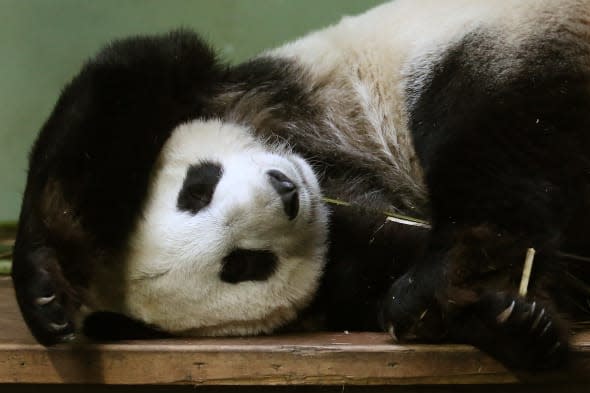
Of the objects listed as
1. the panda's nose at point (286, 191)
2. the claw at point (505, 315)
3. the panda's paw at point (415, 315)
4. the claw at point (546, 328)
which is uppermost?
the panda's nose at point (286, 191)

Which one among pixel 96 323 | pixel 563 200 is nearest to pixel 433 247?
pixel 563 200

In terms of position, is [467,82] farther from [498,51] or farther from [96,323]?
[96,323]

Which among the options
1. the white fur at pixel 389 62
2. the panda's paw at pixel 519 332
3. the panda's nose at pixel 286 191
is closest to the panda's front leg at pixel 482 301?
the panda's paw at pixel 519 332

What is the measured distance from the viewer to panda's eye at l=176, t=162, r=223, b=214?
1.93 metres

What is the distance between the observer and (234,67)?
2.29 metres

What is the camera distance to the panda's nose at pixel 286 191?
6.05 ft

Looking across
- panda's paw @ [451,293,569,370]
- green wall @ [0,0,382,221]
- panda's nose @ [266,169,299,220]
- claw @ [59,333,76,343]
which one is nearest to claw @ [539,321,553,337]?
panda's paw @ [451,293,569,370]

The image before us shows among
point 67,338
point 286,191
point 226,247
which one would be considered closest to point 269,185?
point 286,191

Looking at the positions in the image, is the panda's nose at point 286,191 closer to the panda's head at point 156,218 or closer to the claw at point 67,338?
the panda's head at point 156,218

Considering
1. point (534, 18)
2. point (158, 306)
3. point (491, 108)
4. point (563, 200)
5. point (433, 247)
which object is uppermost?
point (534, 18)

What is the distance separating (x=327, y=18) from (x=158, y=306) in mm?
1730

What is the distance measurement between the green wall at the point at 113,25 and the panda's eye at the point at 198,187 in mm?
1399

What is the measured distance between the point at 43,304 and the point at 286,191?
1.86 ft

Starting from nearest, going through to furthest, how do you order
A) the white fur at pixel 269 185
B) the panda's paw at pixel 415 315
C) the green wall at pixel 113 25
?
1. the panda's paw at pixel 415 315
2. the white fur at pixel 269 185
3. the green wall at pixel 113 25
